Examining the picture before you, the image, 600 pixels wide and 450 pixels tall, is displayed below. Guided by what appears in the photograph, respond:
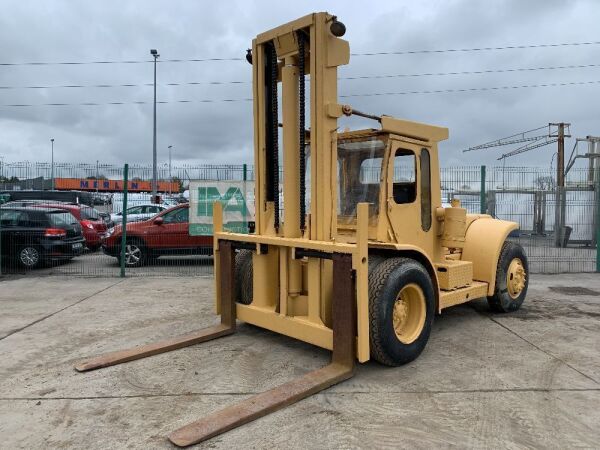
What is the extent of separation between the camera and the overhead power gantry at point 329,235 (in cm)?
426

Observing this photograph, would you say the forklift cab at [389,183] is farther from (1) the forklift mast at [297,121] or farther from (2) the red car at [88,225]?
(2) the red car at [88,225]

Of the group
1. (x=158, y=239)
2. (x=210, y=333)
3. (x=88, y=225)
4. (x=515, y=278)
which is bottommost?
(x=210, y=333)

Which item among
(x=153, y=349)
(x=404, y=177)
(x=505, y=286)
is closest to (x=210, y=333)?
(x=153, y=349)

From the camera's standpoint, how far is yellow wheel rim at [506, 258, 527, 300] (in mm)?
6828

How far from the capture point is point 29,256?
11.0 metres

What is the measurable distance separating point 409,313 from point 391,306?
0.64 m

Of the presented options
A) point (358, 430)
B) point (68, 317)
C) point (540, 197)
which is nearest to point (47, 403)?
point (358, 430)

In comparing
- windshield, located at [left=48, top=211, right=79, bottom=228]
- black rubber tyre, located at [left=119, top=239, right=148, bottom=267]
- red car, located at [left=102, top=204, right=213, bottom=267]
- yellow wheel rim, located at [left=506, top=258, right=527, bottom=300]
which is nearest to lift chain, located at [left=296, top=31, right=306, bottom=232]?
yellow wheel rim, located at [left=506, top=258, right=527, bottom=300]

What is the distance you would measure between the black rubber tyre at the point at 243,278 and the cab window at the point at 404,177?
1950mm

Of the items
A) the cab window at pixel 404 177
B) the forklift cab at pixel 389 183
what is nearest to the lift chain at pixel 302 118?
the forklift cab at pixel 389 183

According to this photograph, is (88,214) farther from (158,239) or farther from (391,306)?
(391,306)

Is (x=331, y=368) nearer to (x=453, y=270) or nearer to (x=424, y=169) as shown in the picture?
(x=453, y=270)

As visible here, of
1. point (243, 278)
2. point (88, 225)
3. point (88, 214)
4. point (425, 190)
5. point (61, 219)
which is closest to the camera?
point (425, 190)

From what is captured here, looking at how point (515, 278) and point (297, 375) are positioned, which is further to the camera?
point (515, 278)
